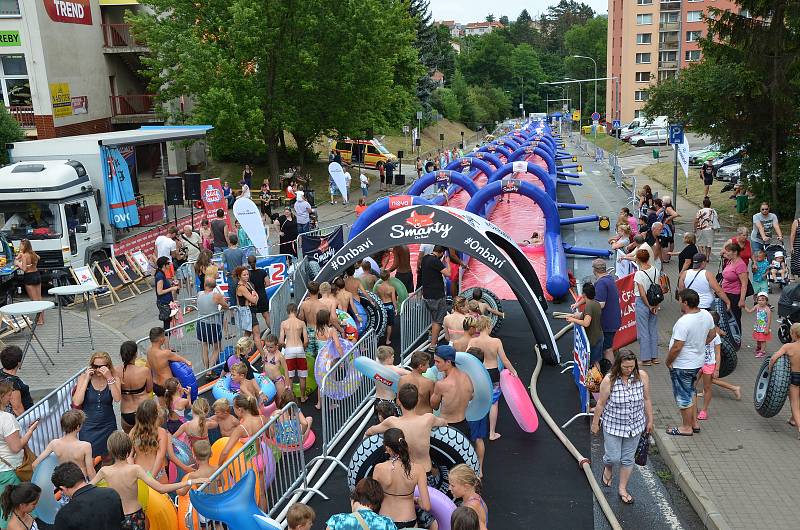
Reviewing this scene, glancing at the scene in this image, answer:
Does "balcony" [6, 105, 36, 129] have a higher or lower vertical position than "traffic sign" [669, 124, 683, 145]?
higher

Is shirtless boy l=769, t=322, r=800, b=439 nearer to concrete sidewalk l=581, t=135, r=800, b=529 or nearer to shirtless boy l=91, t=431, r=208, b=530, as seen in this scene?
concrete sidewalk l=581, t=135, r=800, b=529

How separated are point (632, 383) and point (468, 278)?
7.41 m

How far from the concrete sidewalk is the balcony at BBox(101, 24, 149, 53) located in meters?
30.2

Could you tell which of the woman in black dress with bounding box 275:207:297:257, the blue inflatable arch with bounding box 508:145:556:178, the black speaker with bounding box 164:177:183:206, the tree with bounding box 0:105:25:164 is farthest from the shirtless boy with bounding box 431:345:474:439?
the tree with bounding box 0:105:25:164

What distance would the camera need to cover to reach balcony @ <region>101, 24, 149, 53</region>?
114ft

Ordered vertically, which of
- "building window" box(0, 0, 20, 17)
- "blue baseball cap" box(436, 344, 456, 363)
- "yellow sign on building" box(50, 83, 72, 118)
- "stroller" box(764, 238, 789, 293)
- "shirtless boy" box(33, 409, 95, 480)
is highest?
"building window" box(0, 0, 20, 17)

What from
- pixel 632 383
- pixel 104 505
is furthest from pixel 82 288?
pixel 632 383

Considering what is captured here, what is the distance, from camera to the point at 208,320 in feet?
38.3

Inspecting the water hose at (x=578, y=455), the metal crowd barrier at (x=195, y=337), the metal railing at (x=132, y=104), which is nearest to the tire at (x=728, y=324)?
the water hose at (x=578, y=455)

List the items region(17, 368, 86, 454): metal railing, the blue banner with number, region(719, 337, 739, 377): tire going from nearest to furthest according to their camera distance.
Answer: region(17, 368, 86, 454): metal railing
the blue banner with number
region(719, 337, 739, 377): tire

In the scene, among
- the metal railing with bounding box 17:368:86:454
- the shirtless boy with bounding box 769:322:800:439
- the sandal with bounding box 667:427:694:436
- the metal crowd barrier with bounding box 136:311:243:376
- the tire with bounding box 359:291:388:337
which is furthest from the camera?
the tire with bounding box 359:291:388:337

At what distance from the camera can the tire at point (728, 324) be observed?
36.4 feet

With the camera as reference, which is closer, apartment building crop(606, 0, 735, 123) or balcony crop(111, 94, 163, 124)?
balcony crop(111, 94, 163, 124)

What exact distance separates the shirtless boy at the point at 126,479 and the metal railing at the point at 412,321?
5916 millimetres
